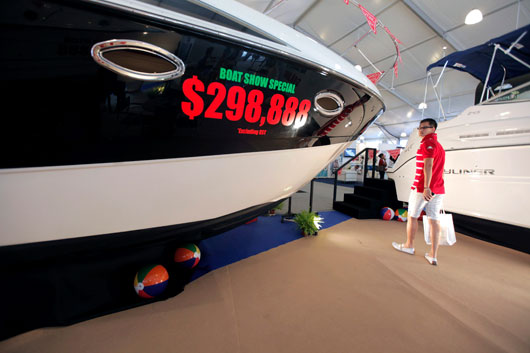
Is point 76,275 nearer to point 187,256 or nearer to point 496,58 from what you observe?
point 187,256

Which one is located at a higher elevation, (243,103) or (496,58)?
(496,58)

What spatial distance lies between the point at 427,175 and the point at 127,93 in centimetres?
224

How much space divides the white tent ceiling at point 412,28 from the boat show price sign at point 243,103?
4.66 meters

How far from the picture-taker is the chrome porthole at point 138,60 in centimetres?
69

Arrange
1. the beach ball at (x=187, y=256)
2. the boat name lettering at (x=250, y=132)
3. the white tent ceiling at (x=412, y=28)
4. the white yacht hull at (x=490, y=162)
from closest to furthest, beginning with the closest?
the boat name lettering at (x=250, y=132) < the beach ball at (x=187, y=256) < the white yacht hull at (x=490, y=162) < the white tent ceiling at (x=412, y=28)

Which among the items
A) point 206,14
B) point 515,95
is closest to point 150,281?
point 206,14

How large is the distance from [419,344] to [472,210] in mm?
2234

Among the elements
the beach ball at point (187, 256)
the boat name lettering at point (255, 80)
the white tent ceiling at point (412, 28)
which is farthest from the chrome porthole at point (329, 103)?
the white tent ceiling at point (412, 28)

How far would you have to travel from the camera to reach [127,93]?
0.74m

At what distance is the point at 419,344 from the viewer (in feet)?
A: 3.59

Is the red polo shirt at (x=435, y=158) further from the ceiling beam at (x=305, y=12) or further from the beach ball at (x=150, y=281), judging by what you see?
the ceiling beam at (x=305, y=12)

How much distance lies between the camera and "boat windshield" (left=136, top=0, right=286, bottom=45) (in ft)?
2.67

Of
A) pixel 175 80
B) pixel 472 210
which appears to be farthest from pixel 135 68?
pixel 472 210

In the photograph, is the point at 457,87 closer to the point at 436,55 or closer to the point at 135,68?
the point at 436,55
